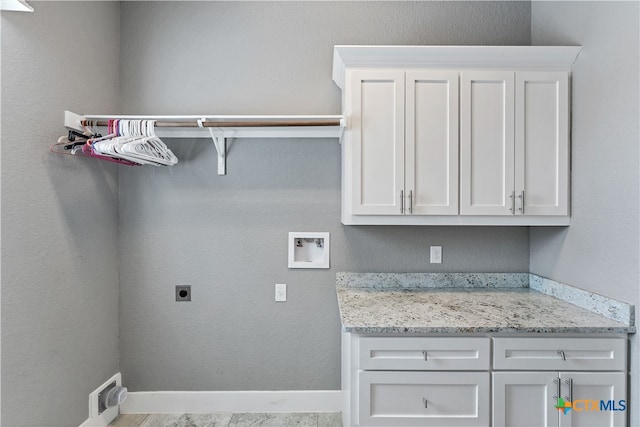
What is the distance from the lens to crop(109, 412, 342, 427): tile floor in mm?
2066

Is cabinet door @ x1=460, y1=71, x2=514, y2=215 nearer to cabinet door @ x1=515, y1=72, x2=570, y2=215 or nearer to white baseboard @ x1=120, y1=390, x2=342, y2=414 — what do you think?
cabinet door @ x1=515, y1=72, x2=570, y2=215

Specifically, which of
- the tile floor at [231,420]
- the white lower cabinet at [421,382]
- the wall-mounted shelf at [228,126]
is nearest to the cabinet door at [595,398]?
the white lower cabinet at [421,382]

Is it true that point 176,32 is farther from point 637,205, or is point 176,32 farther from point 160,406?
point 637,205

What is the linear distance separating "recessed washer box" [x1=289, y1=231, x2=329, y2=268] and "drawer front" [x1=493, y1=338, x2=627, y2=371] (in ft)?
3.57

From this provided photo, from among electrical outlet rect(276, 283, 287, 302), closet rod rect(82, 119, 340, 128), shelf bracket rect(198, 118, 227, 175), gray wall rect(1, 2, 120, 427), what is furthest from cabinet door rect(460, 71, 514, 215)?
gray wall rect(1, 2, 120, 427)

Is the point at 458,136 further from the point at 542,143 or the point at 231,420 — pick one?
the point at 231,420

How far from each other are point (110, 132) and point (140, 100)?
1.75 feet

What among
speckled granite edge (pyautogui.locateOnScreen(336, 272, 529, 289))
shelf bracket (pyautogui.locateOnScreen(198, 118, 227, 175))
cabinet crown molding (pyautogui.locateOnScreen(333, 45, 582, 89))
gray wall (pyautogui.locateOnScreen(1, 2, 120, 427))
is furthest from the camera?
speckled granite edge (pyautogui.locateOnScreen(336, 272, 529, 289))

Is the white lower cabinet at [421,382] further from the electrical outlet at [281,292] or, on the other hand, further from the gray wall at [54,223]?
the gray wall at [54,223]

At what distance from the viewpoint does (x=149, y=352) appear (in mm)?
2211

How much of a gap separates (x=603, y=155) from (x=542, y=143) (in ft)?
0.94

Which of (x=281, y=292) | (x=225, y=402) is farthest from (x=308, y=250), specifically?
(x=225, y=402)

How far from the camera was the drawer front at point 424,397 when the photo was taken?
58.7 inches

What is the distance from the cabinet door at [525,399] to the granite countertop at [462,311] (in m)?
0.21
